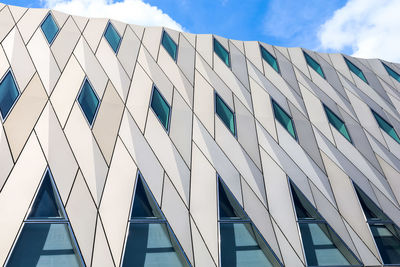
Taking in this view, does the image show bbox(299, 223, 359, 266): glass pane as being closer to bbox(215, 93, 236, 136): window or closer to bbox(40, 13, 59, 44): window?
bbox(215, 93, 236, 136): window

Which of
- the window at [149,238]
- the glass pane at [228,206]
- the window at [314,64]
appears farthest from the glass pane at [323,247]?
the window at [314,64]

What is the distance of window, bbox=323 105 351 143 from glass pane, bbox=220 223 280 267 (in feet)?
28.0

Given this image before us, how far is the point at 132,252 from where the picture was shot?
863cm

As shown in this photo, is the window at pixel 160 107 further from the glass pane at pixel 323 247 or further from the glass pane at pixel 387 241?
the glass pane at pixel 387 241

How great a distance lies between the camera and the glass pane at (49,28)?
47.3ft

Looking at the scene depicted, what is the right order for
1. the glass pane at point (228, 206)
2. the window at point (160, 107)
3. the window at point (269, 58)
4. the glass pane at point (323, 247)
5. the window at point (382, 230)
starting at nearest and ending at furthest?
1. the glass pane at point (323, 247)
2. the glass pane at point (228, 206)
3. the window at point (382, 230)
4. the window at point (160, 107)
5. the window at point (269, 58)

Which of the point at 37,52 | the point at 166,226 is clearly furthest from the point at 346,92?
the point at 37,52

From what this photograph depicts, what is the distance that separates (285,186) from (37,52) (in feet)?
42.9

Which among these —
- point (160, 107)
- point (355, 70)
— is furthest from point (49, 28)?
point (355, 70)

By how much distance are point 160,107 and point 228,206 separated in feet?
18.3

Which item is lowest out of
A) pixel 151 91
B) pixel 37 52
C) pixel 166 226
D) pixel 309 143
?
pixel 166 226

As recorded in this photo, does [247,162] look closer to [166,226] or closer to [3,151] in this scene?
[166,226]

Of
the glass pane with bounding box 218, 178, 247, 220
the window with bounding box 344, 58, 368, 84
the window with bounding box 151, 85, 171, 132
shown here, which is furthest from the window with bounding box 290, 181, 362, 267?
the window with bounding box 344, 58, 368, 84

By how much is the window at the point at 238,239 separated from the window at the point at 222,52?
937 centimetres
